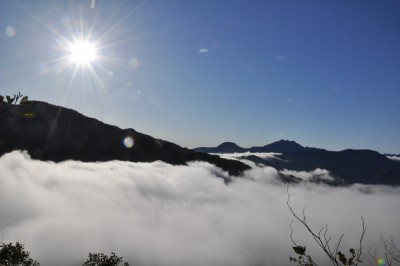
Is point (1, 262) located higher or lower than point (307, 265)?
lower

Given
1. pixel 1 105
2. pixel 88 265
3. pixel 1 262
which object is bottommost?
pixel 88 265

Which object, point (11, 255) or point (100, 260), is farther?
point (100, 260)

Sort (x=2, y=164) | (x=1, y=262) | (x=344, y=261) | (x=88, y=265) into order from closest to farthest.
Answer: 1. (x=344, y=261)
2. (x=1, y=262)
3. (x=88, y=265)
4. (x=2, y=164)

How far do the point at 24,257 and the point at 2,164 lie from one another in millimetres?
194013

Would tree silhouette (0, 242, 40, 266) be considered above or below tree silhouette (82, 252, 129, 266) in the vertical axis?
above

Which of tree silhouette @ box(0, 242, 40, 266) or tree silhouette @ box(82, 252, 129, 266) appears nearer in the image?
tree silhouette @ box(0, 242, 40, 266)

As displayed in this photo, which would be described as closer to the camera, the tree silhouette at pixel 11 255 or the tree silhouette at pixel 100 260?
the tree silhouette at pixel 11 255

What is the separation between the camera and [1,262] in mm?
29828

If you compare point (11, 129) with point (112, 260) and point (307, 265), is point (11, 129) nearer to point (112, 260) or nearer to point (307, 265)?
A: point (112, 260)

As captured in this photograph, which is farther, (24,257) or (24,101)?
(24,257)

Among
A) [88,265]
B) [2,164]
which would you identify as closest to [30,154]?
[2,164]

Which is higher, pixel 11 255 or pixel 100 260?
pixel 11 255

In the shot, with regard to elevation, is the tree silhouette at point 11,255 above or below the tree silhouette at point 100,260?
above

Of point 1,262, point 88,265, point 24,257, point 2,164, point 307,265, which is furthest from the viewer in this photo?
point 2,164
